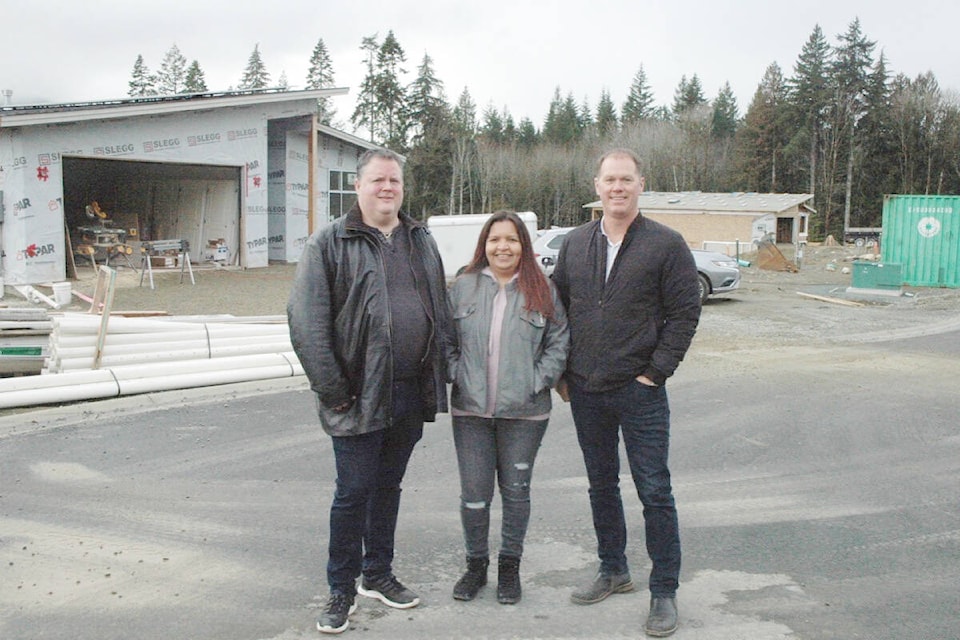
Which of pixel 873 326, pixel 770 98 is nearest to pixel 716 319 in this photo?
pixel 873 326

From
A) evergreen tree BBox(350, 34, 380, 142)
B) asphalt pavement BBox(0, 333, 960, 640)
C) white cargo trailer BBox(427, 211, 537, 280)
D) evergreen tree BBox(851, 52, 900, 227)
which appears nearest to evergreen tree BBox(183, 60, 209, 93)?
evergreen tree BBox(350, 34, 380, 142)

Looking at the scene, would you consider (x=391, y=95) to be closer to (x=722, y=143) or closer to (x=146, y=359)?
(x=722, y=143)

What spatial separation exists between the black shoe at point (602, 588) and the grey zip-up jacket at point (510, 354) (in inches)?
33.0

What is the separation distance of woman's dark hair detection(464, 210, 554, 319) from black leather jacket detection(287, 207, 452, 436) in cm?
54

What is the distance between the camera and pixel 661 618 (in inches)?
137

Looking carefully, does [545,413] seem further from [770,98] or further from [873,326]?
[770,98]

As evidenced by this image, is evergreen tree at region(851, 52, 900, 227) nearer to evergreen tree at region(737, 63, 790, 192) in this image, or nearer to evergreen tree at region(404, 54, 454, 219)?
evergreen tree at region(737, 63, 790, 192)

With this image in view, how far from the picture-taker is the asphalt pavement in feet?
11.8

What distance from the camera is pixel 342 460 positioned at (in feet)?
11.6

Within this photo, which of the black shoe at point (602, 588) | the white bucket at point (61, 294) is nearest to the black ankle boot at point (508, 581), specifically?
the black shoe at point (602, 588)

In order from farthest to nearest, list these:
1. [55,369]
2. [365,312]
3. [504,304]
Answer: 1. [55,369]
2. [504,304]
3. [365,312]

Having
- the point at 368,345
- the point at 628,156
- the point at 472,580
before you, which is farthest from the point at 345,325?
the point at 628,156

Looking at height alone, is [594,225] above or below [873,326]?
above

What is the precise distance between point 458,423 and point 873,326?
40.9 ft
